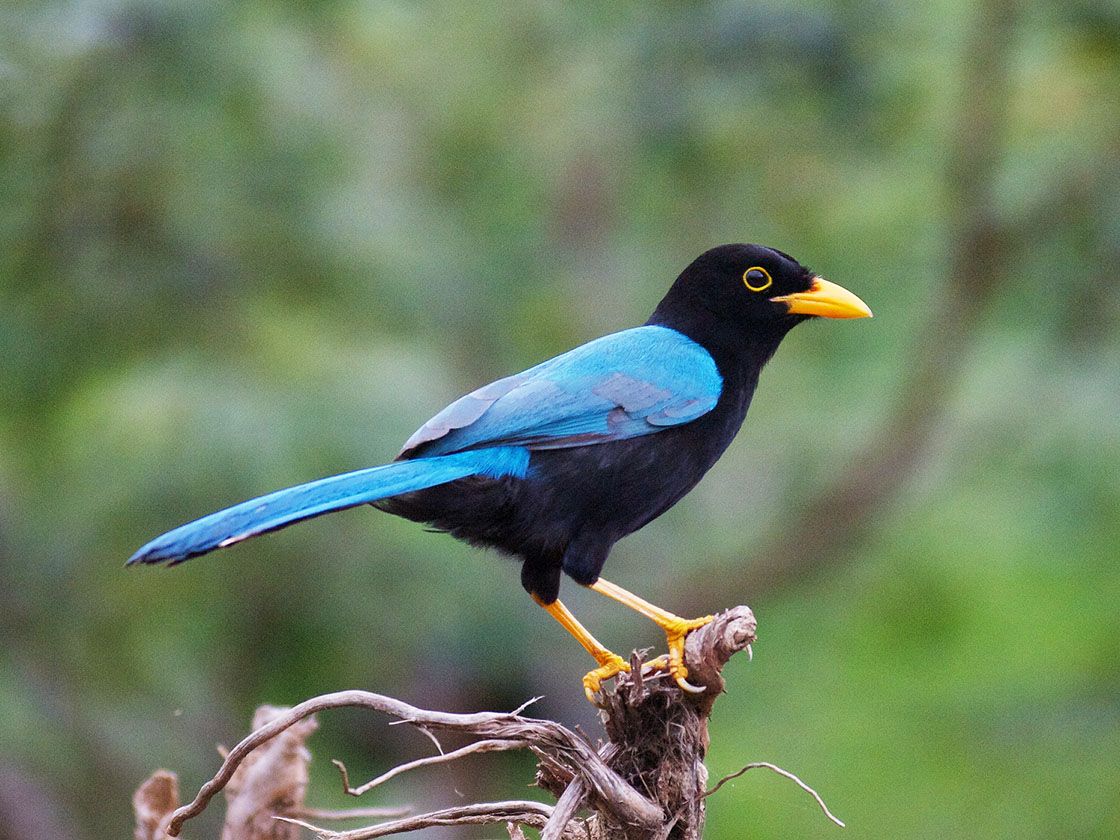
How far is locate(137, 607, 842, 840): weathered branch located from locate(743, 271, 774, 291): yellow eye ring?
1.70m

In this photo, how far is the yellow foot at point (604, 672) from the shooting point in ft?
11.3

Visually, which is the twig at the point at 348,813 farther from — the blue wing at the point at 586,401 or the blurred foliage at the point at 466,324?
the blurred foliage at the point at 466,324

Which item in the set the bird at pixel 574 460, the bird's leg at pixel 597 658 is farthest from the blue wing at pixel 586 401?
the bird's leg at pixel 597 658

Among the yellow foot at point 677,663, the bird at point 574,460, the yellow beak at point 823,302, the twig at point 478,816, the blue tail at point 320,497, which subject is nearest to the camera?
the twig at point 478,816

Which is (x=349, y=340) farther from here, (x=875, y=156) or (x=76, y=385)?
(x=875, y=156)

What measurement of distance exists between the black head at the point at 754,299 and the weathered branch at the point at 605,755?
63.4 inches

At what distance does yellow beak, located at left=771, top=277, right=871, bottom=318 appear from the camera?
14.8 ft

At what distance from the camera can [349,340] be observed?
22.2 ft

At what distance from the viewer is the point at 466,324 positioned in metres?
8.30

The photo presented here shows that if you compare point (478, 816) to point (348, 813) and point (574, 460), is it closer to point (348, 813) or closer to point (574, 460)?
point (348, 813)

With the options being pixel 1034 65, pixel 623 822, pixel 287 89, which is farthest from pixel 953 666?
pixel 623 822

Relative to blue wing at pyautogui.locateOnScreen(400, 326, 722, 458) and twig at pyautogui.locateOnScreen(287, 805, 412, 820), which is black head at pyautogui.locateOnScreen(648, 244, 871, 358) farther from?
twig at pyautogui.locateOnScreen(287, 805, 412, 820)

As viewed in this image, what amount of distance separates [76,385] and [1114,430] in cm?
461

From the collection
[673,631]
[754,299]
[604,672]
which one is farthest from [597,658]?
[754,299]
